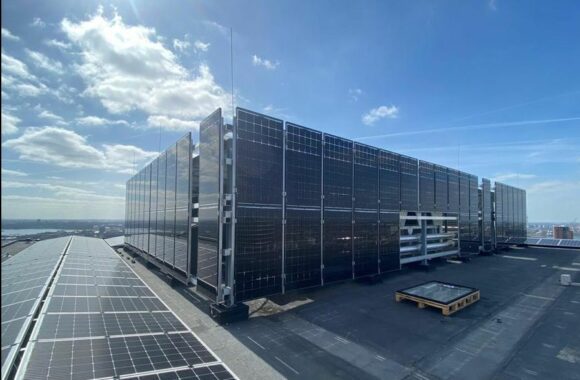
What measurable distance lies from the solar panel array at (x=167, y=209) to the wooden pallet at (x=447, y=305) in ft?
61.9

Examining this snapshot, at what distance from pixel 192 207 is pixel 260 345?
15.1 metres

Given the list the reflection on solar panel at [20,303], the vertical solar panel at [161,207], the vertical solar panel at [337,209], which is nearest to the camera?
the reflection on solar panel at [20,303]

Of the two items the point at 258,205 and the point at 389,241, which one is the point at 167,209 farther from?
the point at 389,241

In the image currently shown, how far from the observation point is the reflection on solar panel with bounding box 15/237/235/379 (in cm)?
1049

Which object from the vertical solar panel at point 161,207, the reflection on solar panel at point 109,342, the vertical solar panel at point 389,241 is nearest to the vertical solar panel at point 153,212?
the vertical solar panel at point 161,207

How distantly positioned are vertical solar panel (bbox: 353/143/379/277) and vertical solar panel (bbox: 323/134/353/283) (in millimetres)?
951

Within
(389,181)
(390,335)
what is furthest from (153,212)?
(390,335)

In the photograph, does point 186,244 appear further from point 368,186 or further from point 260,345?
point 368,186

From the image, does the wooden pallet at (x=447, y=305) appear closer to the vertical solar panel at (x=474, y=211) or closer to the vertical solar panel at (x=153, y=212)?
the vertical solar panel at (x=153, y=212)

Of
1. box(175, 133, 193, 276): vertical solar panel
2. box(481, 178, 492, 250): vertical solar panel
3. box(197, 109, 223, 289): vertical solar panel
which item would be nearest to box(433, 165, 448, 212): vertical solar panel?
box(481, 178, 492, 250): vertical solar panel

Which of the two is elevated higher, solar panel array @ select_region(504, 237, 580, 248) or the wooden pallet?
the wooden pallet

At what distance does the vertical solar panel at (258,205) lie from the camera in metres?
21.5

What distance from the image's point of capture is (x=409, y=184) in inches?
1545

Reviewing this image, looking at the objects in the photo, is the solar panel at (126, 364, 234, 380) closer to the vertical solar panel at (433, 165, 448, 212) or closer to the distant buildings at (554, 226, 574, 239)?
the vertical solar panel at (433, 165, 448, 212)
